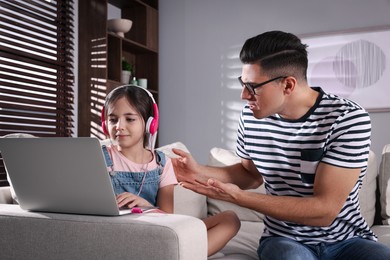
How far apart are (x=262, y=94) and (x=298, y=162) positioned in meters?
0.25

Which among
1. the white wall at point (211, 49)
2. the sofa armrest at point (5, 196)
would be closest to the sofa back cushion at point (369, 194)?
the sofa armrest at point (5, 196)

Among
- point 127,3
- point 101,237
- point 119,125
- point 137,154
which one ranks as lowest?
point 101,237

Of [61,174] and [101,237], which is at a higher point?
[61,174]

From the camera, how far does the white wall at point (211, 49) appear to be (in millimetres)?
4484

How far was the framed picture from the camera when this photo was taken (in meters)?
4.22

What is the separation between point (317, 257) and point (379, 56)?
2.97 metres

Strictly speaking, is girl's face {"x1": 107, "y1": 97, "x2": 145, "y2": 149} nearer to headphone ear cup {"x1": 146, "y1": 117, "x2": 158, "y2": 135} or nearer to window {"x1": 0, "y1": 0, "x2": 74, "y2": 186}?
headphone ear cup {"x1": 146, "y1": 117, "x2": 158, "y2": 135}

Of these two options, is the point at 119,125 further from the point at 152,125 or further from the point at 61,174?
the point at 61,174

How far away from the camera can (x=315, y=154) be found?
1.63 metres

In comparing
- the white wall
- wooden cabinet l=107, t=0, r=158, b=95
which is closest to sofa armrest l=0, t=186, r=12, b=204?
wooden cabinet l=107, t=0, r=158, b=95

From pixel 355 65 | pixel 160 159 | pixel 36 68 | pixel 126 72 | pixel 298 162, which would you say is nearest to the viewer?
pixel 298 162

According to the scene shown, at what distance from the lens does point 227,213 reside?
182cm

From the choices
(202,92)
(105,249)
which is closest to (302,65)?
(105,249)

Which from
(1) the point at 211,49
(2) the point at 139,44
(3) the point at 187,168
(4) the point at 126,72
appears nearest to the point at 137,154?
(3) the point at 187,168
